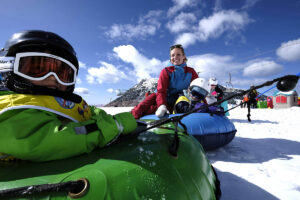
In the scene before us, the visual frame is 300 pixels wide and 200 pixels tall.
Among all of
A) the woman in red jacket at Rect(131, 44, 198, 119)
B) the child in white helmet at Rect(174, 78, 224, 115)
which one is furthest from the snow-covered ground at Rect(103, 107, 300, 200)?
the woman in red jacket at Rect(131, 44, 198, 119)

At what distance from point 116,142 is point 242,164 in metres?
2.26

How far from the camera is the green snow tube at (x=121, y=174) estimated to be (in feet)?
2.31

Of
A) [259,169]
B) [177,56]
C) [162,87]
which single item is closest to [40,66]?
[162,87]

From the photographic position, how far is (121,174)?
2.60 ft

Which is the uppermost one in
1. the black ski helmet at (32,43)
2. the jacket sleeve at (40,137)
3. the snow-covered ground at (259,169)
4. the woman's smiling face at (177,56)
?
the woman's smiling face at (177,56)

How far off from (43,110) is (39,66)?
54 centimetres

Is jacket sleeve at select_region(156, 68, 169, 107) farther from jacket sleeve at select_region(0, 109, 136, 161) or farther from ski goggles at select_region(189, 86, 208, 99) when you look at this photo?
jacket sleeve at select_region(0, 109, 136, 161)

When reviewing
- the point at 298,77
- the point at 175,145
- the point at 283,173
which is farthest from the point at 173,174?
the point at 283,173

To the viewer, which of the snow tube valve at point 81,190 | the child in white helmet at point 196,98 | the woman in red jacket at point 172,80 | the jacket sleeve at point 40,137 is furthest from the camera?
the woman in red jacket at point 172,80

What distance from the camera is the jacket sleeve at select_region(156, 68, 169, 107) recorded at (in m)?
3.63

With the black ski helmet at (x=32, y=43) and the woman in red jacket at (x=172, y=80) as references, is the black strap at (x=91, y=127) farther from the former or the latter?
the woman in red jacket at (x=172, y=80)

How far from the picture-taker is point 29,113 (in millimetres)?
918

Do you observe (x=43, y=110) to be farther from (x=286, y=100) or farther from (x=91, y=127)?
(x=286, y=100)

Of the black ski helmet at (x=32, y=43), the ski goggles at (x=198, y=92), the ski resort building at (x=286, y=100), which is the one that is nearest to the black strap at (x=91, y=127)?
the black ski helmet at (x=32, y=43)
